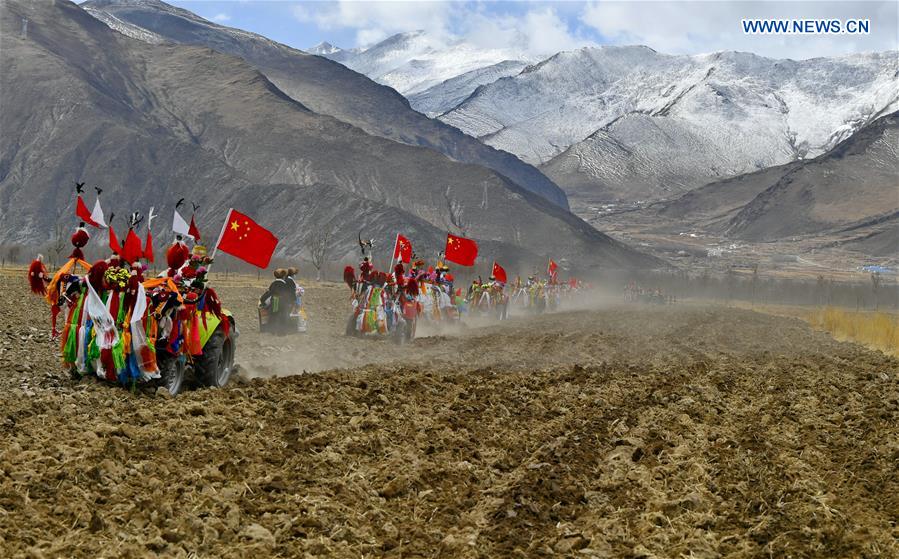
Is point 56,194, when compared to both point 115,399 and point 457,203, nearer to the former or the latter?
point 457,203

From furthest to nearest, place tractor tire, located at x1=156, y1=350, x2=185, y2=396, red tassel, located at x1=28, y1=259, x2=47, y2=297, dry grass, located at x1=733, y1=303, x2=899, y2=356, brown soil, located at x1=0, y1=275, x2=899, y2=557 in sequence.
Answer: dry grass, located at x1=733, y1=303, x2=899, y2=356 → red tassel, located at x1=28, y1=259, x2=47, y2=297 → tractor tire, located at x1=156, y1=350, x2=185, y2=396 → brown soil, located at x1=0, y1=275, x2=899, y2=557

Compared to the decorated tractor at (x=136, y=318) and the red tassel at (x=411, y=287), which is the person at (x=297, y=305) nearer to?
the red tassel at (x=411, y=287)

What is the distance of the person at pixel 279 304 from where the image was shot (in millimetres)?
22500

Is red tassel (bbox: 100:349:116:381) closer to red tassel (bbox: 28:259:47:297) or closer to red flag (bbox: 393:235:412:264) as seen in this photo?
red tassel (bbox: 28:259:47:297)

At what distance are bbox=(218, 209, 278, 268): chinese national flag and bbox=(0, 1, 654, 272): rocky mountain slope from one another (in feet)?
321

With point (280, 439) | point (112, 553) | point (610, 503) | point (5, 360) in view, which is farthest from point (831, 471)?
point (5, 360)

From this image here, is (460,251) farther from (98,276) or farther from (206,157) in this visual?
(206,157)

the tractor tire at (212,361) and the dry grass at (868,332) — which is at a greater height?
the tractor tire at (212,361)

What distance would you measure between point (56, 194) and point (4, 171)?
10.2 metres

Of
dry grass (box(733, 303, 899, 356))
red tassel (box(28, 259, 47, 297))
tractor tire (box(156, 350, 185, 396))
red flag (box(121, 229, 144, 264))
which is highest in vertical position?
red flag (box(121, 229, 144, 264))

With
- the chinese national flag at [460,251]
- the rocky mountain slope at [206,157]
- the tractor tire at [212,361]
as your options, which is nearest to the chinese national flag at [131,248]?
the tractor tire at [212,361]

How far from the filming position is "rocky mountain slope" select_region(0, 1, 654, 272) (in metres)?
118

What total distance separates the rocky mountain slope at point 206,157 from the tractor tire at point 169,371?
10018cm

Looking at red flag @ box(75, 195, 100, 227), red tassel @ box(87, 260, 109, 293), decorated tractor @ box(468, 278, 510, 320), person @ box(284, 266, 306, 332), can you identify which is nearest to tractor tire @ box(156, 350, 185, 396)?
red tassel @ box(87, 260, 109, 293)
